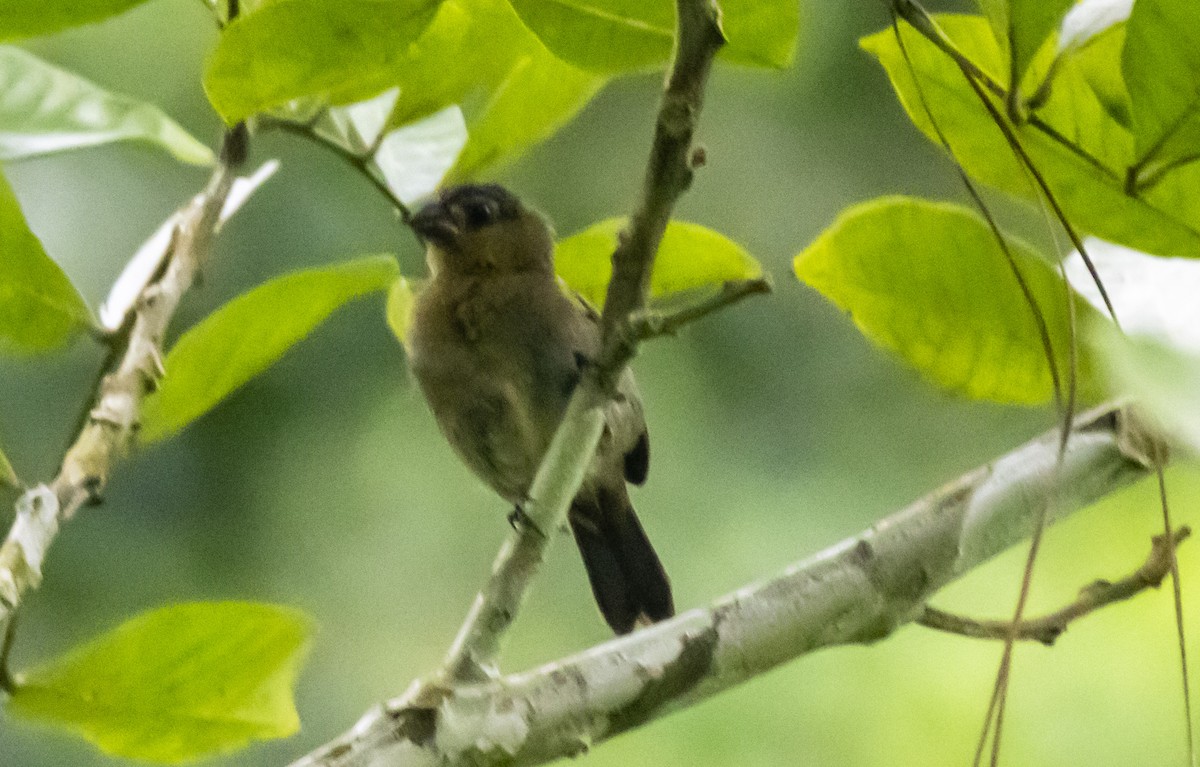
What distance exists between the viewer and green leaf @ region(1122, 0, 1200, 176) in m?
0.62

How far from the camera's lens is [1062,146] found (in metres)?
0.71

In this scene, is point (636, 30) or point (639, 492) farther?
point (639, 492)

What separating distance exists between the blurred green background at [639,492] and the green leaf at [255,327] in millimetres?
1626

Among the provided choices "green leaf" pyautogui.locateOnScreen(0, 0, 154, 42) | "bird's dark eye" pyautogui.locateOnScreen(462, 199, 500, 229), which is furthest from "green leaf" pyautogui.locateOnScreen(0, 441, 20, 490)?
"bird's dark eye" pyautogui.locateOnScreen(462, 199, 500, 229)

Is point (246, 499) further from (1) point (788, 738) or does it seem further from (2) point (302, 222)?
(1) point (788, 738)

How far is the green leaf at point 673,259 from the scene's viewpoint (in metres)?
0.88

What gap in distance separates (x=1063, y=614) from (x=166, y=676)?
1.96ft

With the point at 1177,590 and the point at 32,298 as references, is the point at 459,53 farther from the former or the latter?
the point at 1177,590

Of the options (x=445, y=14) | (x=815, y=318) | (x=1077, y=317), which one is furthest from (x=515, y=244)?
(x=815, y=318)

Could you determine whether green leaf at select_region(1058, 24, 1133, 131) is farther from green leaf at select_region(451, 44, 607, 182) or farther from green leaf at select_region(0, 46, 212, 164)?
green leaf at select_region(0, 46, 212, 164)

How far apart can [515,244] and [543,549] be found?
87 cm

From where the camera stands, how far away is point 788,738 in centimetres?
246

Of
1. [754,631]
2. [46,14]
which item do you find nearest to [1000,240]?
[754,631]

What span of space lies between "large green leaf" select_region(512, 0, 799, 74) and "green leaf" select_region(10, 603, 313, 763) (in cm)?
39
